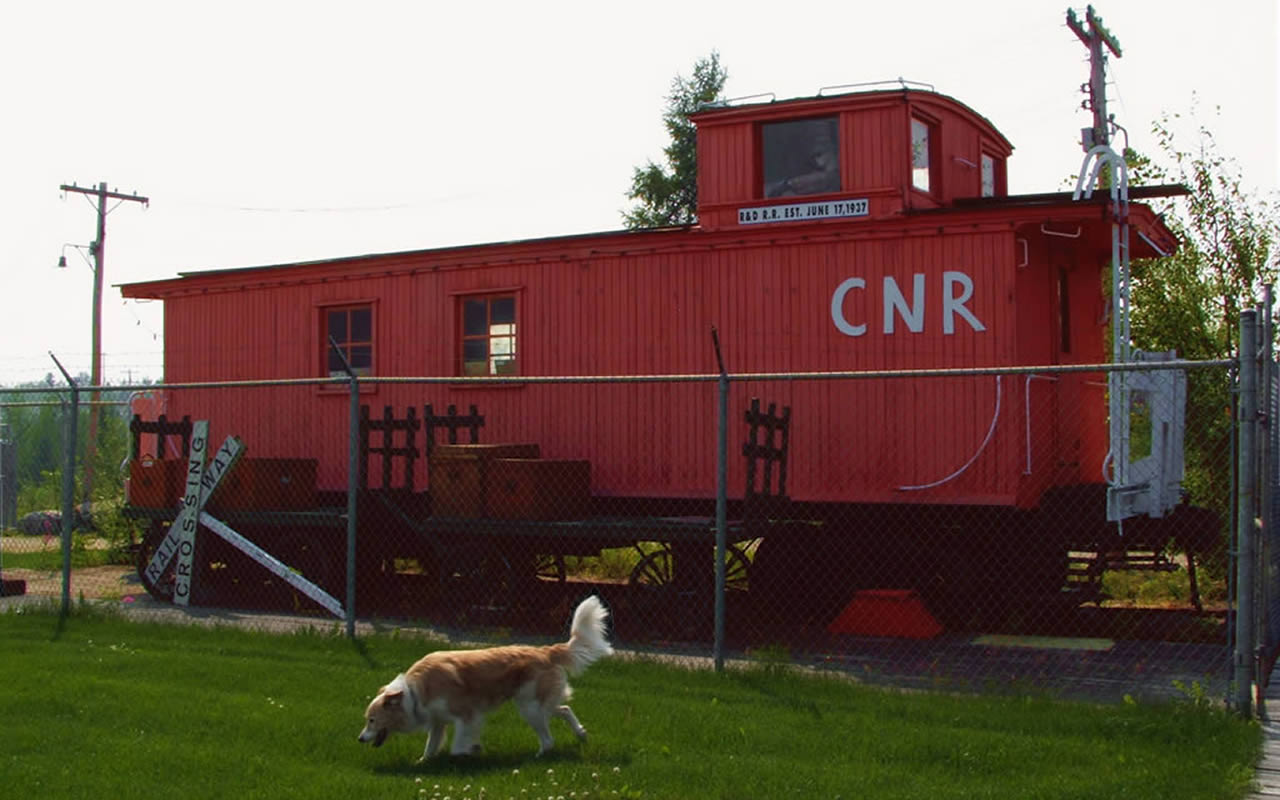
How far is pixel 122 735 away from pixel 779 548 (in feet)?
22.2

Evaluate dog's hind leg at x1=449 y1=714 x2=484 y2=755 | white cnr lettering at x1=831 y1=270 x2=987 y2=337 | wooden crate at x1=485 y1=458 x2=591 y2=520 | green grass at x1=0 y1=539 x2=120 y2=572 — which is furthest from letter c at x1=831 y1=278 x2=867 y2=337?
green grass at x1=0 y1=539 x2=120 y2=572

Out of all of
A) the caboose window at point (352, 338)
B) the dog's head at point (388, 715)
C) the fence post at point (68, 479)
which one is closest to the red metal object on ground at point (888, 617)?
the dog's head at point (388, 715)

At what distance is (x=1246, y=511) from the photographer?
6.90 meters

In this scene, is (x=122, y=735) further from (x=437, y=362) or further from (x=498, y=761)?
(x=437, y=362)

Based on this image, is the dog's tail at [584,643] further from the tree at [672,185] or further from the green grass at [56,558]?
the tree at [672,185]

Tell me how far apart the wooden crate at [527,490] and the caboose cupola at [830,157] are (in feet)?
9.73

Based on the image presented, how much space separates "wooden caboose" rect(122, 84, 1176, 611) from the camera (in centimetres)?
1109

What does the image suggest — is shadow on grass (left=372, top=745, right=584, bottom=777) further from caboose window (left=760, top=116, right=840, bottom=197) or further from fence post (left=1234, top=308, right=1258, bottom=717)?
caboose window (left=760, top=116, right=840, bottom=197)

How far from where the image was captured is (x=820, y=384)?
456 inches

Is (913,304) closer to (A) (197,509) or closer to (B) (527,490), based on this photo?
(B) (527,490)

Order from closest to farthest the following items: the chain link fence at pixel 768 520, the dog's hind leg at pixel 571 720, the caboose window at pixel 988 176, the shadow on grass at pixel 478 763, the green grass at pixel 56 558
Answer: the shadow on grass at pixel 478 763 < the dog's hind leg at pixel 571 720 < the chain link fence at pixel 768 520 < the caboose window at pixel 988 176 < the green grass at pixel 56 558

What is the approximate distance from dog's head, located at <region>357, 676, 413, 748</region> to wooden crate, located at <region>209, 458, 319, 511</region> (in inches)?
284

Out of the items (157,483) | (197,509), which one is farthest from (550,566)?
(157,483)

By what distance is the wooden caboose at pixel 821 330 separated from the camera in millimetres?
11086
